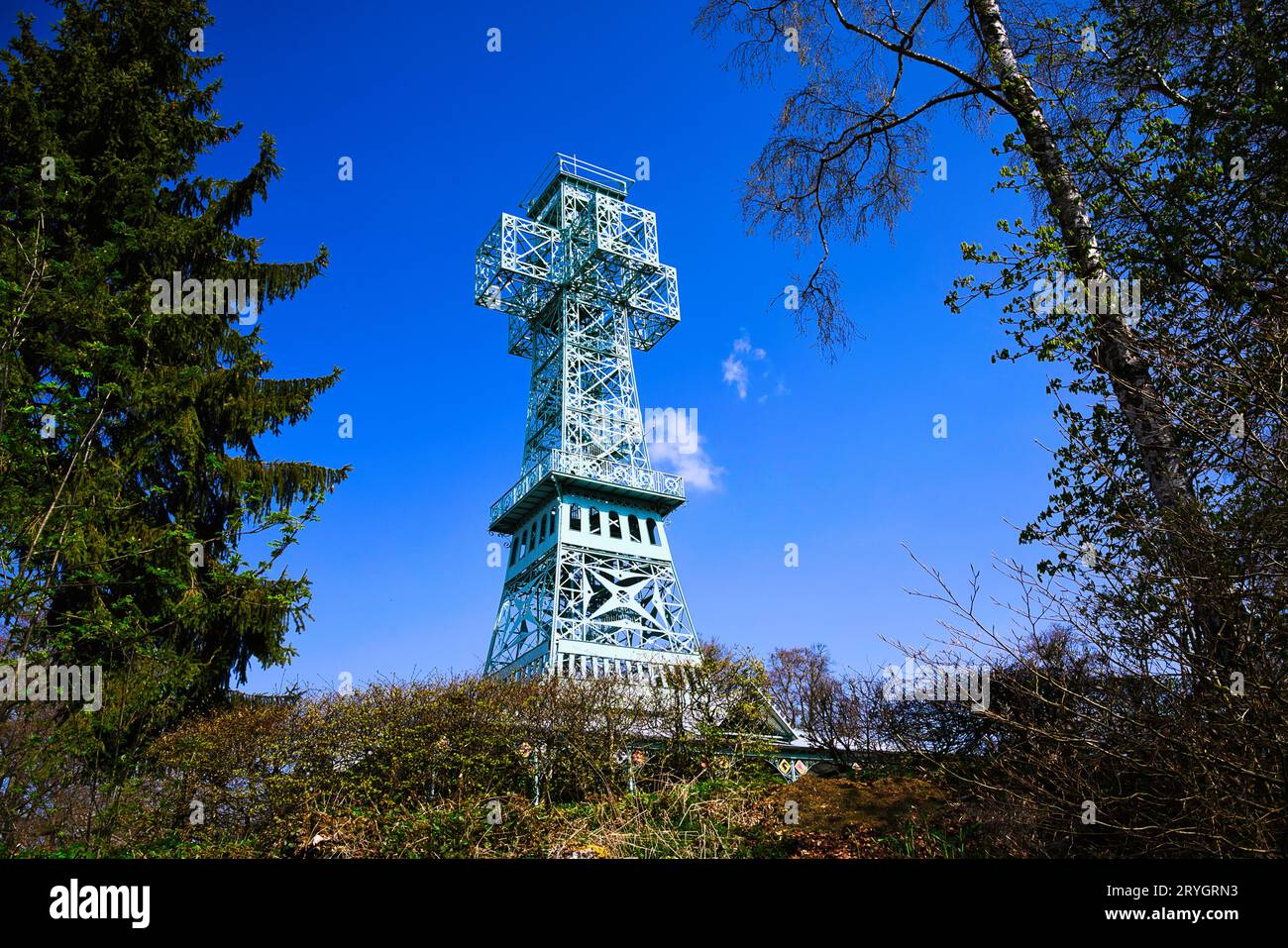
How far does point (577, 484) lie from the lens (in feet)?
98.8

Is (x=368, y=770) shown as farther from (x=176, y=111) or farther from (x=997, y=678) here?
(x=176, y=111)

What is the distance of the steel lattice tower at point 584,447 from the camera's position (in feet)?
91.2

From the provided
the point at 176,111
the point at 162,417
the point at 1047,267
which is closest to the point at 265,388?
the point at 162,417

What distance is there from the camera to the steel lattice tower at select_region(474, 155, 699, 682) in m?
27.8

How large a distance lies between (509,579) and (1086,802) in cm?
2891

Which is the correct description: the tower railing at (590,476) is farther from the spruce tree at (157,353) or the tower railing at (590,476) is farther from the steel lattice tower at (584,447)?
the spruce tree at (157,353)

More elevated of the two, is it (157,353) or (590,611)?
(157,353)

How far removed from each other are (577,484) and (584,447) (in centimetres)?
301

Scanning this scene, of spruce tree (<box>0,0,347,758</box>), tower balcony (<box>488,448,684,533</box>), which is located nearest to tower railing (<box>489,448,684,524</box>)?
tower balcony (<box>488,448,684,533</box>)

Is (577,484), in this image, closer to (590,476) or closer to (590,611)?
(590,476)

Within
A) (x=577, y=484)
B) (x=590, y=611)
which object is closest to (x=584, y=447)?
(x=577, y=484)

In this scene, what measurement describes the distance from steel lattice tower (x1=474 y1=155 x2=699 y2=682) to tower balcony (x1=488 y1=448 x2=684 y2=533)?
0.22 feet

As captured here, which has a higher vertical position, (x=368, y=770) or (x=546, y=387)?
(x=546, y=387)
